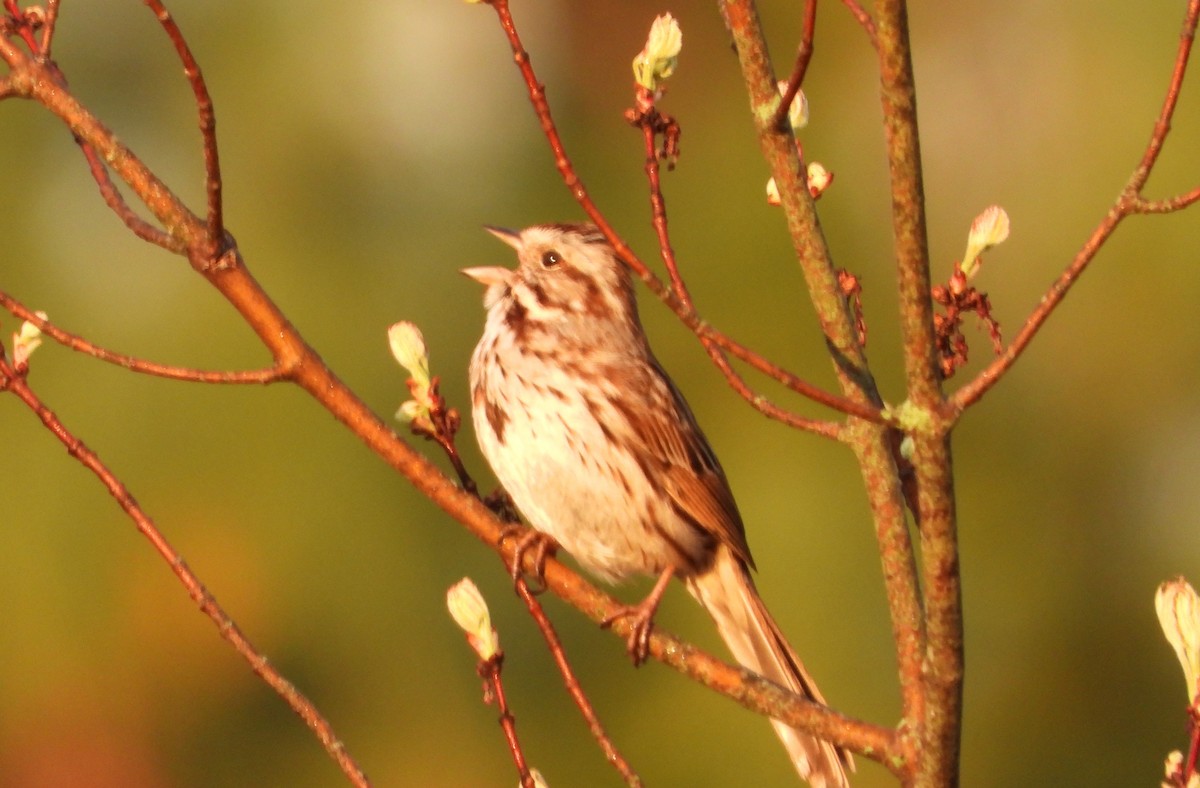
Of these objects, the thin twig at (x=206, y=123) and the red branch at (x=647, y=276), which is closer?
the red branch at (x=647, y=276)

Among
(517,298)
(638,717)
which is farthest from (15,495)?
(517,298)

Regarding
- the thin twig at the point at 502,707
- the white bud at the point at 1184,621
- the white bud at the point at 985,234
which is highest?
the white bud at the point at 985,234

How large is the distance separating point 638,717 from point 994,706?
1.87 metres

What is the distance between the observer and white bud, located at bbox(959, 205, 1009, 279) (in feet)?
8.53

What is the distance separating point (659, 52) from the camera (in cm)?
258

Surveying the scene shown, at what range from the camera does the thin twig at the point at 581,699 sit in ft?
8.39

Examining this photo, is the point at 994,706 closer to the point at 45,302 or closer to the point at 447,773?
the point at 447,773

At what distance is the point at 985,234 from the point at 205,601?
4.51ft

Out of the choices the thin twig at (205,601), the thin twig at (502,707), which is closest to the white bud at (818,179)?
the thin twig at (502,707)

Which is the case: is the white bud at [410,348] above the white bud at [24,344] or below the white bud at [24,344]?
above

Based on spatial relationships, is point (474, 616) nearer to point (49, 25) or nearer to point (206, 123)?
point (206, 123)

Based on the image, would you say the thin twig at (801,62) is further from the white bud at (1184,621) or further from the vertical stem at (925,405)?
the white bud at (1184,621)

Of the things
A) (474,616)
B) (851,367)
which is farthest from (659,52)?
(474,616)

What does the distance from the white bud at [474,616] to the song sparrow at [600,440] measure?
1046 millimetres
